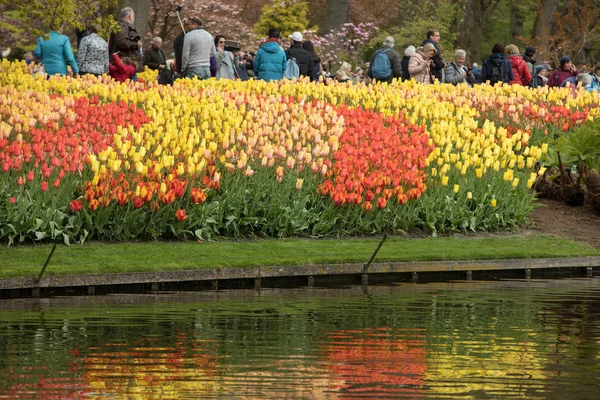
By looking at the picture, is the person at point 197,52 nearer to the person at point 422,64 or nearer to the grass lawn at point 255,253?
the person at point 422,64

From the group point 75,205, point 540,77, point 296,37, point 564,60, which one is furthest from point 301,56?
point 75,205

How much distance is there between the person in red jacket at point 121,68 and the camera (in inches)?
982

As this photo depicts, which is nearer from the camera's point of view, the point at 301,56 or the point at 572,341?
the point at 572,341

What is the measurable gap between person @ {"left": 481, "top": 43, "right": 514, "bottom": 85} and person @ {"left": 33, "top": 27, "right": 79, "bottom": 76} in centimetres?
827

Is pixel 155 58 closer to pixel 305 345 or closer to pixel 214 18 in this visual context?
pixel 305 345

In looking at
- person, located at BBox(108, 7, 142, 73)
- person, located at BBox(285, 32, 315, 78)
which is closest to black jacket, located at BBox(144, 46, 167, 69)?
Answer: person, located at BBox(285, 32, 315, 78)

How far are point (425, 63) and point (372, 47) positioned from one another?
2755cm

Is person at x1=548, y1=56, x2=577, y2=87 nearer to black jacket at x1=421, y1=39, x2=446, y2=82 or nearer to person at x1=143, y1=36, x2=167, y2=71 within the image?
black jacket at x1=421, y1=39, x2=446, y2=82

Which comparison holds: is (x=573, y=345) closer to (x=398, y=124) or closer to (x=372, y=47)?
(x=398, y=124)

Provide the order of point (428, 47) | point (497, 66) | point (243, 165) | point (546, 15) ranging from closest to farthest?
point (243, 165)
point (428, 47)
point (497, 66)
point (546, 15)

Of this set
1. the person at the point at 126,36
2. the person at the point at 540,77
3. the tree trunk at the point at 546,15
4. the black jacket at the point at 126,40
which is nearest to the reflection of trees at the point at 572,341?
the person at the point at 126,36

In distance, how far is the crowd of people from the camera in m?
24.7

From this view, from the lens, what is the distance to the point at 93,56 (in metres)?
24.9

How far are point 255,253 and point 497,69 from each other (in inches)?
551
